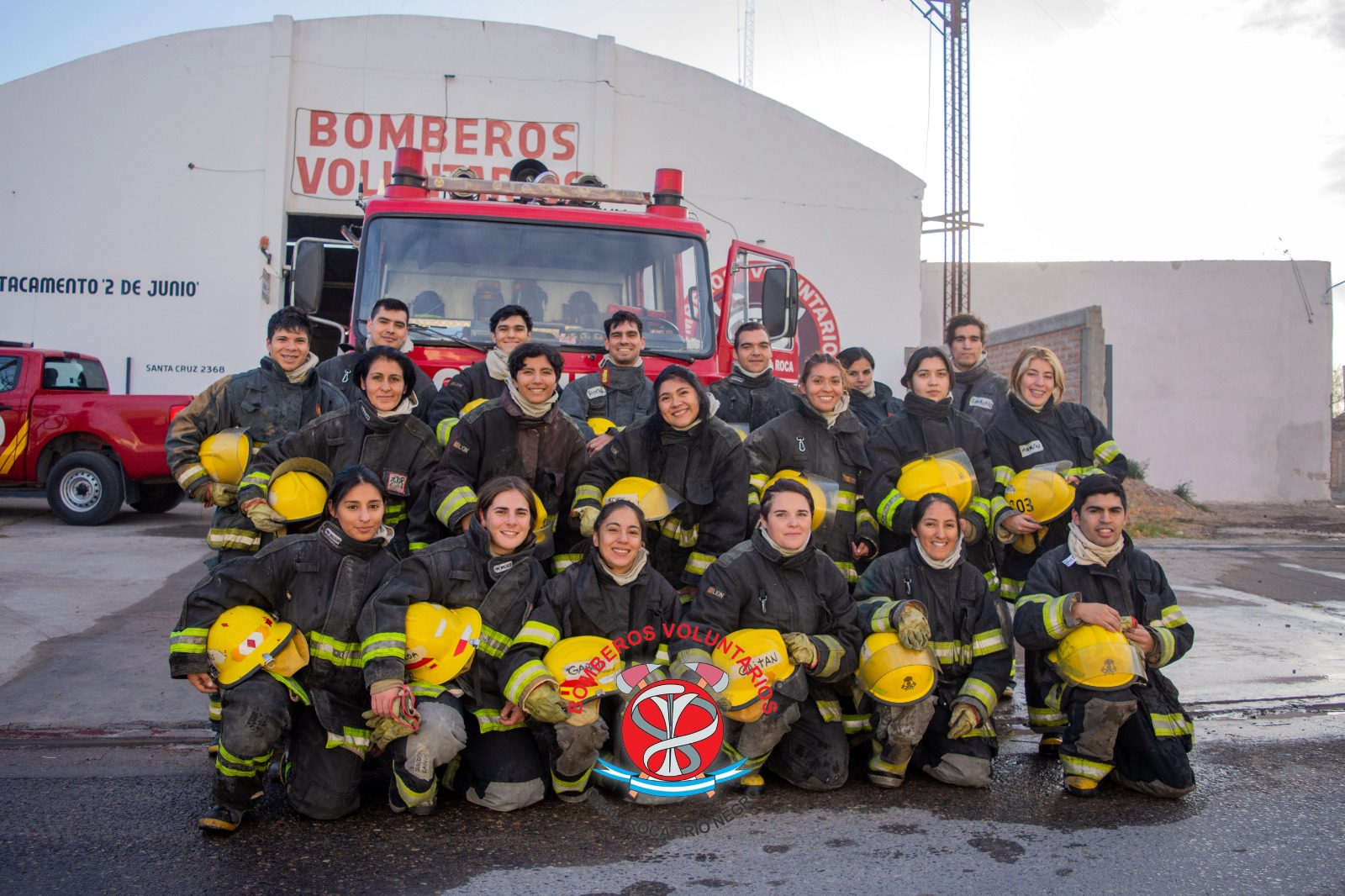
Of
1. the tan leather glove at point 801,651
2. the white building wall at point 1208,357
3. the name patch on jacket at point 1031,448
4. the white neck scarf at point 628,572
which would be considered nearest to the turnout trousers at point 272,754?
the white neck scarf at point 628,572

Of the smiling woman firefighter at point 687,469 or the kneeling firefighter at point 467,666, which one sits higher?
the smiling woman firefighter at point 687,469

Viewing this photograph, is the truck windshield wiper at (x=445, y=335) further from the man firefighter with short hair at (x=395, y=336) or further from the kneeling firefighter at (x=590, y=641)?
the kneeling firefighter at (x=590, y=641)

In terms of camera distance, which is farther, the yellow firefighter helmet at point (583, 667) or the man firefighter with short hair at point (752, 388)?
the man firefighter with short hair at point (752, 388)

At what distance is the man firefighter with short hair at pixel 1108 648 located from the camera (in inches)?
145

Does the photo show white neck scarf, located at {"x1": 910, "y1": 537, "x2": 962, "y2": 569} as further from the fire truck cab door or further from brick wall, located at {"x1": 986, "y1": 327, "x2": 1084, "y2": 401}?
brick wall, located at {"x1": 986, "y1": 327, "x2": 1084, "y2": 401}

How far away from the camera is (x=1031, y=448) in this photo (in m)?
4.76

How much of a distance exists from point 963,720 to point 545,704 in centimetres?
157

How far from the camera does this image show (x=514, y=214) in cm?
569

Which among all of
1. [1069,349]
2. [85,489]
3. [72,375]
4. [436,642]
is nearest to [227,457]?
[436,642]

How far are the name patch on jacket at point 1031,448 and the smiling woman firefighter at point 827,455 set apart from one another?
777 millimetres

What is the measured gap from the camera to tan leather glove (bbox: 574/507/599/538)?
157 inches

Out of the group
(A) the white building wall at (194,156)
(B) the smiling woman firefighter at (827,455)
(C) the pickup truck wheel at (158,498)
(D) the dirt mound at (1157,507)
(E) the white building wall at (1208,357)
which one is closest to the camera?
(B) the smiling woman firefighter at (827,455)

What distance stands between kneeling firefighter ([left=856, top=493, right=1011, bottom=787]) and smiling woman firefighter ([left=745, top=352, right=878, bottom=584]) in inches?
18.1

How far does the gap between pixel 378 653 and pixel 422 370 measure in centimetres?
220
